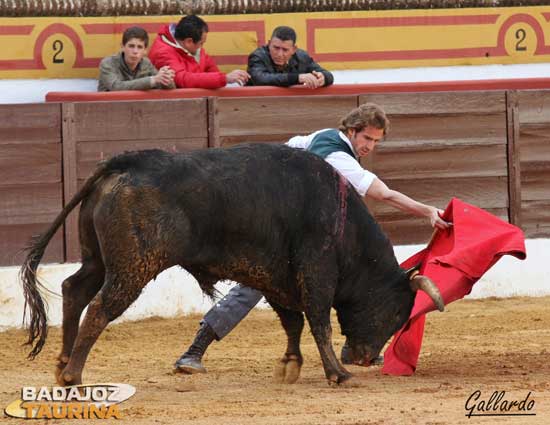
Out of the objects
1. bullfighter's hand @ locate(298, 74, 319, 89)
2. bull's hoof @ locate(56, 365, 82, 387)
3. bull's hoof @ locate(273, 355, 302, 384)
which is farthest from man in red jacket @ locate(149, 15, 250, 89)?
bull's hoof @ locate(56, 365, 82, 387)

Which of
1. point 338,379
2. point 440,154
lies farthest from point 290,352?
point 440,154

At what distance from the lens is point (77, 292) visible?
18.5 ft

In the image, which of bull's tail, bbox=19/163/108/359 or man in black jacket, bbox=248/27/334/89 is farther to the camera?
man in black jacket, bbox=248/27/334/89

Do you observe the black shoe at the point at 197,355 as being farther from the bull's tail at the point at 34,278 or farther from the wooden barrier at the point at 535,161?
the wooden barrier at the point at 535,161

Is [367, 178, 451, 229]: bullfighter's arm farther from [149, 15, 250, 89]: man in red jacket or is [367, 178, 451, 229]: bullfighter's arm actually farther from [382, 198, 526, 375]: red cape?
[149, 15, 250, 89]: man in red jacket

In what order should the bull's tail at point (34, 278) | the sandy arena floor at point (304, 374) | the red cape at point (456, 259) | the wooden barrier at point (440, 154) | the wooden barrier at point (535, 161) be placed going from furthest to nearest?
the wooden barrier at point (535, 161) < the wooden barrier at point (440, 154) < the red cape at point (456, 259) < the bull's tail at point (34, 278) < the sandy arena floor at point (304, 374)

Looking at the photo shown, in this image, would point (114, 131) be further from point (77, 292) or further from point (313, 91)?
point (77, 292)

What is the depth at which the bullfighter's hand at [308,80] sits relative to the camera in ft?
28.5

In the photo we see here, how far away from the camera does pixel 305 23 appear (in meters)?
9.12

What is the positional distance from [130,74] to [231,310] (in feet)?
9.09

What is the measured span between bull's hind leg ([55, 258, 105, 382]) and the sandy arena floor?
0.34 m

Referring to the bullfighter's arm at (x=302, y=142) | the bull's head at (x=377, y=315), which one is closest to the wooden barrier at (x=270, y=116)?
the bullfighter's arm at (x=302, y=142)

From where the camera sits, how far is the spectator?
8500mm

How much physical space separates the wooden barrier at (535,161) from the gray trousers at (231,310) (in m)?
3.42
